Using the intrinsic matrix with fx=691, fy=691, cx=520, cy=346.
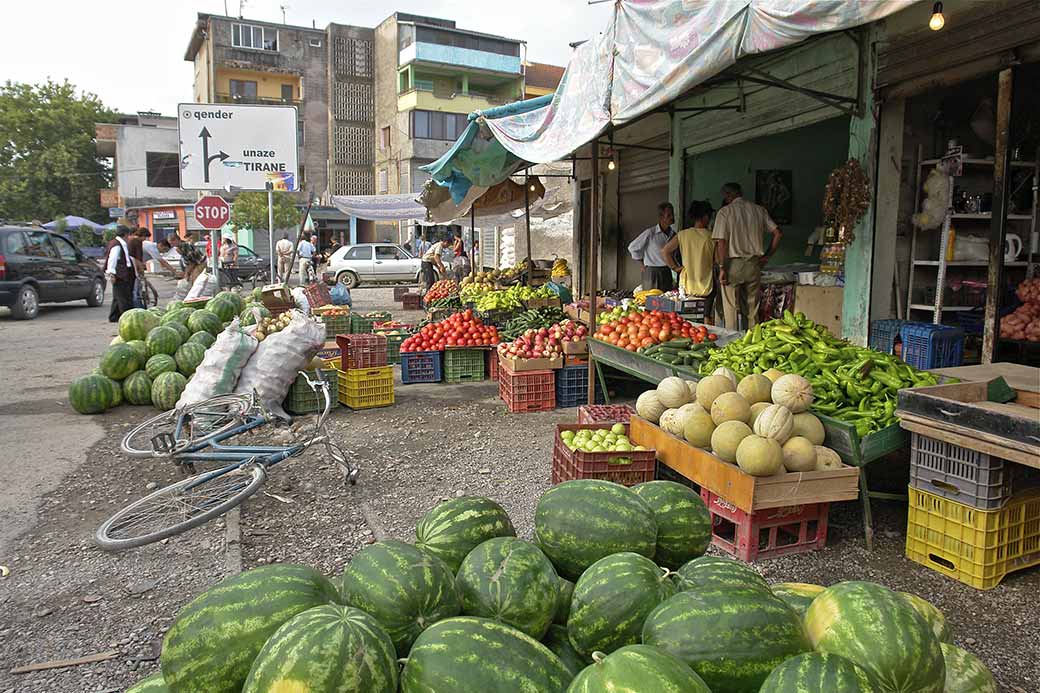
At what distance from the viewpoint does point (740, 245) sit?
8203 millimetres

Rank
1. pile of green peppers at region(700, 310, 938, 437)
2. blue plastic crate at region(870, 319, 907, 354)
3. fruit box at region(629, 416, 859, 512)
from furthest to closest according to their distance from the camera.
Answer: blue plastic crate at region(870, 319, 907, 354)
pile of green peppers at region(700, 310, 938, 437)
fruit box at region(629, 416, 859, 512)

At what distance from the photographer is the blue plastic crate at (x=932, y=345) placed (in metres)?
6.52

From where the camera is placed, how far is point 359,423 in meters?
7.26

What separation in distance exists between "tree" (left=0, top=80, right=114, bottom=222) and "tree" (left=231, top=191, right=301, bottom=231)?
1736 cm

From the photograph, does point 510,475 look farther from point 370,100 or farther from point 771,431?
point 370,100

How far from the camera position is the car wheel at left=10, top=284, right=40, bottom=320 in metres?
15.5

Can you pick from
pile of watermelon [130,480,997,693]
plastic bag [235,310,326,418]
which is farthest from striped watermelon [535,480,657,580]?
plastic bag [235,310,326,418]

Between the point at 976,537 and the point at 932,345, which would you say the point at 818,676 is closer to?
the point at 976,537

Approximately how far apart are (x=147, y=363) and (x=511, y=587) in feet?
25.4

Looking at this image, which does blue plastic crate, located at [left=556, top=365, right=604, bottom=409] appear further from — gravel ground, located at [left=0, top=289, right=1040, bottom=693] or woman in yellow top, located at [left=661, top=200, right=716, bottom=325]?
woman in yellow top, located at [left=661, top=200, right=716, bottom=325]

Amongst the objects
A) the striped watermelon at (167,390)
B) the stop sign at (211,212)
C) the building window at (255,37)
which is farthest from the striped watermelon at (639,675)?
the building window at (255,37)

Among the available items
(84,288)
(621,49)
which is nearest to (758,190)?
(621,49)

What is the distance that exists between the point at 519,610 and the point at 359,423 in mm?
5915

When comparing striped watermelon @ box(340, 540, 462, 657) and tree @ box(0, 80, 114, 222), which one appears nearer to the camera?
striped watermelon @ box(340, 540, 462, 657)
